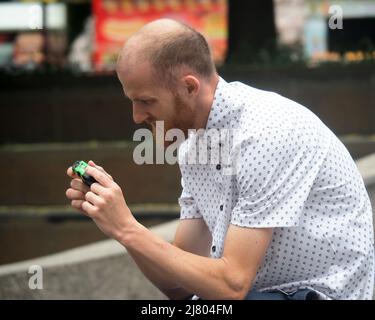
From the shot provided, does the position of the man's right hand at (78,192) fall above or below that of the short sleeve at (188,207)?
above

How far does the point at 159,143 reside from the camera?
2811mm

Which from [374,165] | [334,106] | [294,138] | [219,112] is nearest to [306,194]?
[294,138]

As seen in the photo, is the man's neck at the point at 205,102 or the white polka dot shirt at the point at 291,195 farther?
the man's neck at the point at 205,102

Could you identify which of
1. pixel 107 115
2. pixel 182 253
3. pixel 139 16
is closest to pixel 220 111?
pixel 182 253

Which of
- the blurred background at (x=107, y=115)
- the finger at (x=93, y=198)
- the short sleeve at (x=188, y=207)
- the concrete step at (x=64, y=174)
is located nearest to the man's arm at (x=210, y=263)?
the finger at (x=93, y=198)

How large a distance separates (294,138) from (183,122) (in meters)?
0.33

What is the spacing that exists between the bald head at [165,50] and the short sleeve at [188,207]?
51 cm

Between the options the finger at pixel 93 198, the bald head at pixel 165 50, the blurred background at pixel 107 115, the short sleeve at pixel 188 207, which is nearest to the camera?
the finger at pixel 93 198

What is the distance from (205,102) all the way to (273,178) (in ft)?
1.03

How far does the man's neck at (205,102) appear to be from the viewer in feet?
9.09

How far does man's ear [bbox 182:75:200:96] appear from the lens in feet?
8.84

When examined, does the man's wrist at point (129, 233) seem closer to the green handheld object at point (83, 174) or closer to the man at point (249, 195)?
the man at point (249, 195)

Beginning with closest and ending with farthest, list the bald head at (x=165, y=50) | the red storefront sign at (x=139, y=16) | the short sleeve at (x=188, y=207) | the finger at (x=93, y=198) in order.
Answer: the finger at (x=93, y=198) → the bald head at (x=165, y=50) → the short sleeve at (x=188, y=207) → the red storefront sign at (x=139, y=16)

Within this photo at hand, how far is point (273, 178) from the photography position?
8.65ft
